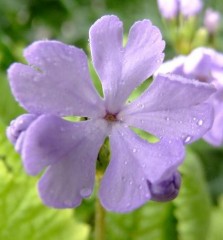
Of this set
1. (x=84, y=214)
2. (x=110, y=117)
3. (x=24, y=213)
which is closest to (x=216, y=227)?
(x=84, y=214)

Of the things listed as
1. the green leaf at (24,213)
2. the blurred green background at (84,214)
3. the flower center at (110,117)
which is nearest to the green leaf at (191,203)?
the blurred green background at (84,214)

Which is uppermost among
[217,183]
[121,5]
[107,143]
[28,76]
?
[28,76]

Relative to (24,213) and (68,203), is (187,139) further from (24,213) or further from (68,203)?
(24,213)

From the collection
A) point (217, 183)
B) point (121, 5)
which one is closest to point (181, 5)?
point (217, 183)

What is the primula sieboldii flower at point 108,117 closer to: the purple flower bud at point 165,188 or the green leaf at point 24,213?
the purple flower bud at point 165,188

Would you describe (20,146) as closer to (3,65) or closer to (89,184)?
(89,184)

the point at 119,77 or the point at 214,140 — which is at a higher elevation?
the point at 119,77
